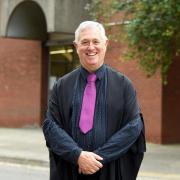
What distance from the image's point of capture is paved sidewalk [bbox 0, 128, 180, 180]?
42.4 ft

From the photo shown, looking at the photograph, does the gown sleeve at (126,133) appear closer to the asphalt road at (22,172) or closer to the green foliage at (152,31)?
the asphalt road at (22,172)

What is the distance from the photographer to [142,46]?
48.4 feet

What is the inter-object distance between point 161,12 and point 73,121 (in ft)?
34.2

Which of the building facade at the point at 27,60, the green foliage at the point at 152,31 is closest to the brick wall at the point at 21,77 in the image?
the building facade at the point at 27,60

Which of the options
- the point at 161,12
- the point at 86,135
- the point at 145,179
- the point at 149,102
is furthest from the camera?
the point at 149,102

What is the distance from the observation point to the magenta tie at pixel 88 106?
3832mm

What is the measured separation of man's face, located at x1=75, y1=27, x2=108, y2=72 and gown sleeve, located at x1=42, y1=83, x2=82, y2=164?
0.29 metres

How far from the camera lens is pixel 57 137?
3803mm

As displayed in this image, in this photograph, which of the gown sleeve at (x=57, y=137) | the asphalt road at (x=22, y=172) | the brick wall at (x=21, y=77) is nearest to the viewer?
the gown sleeve at (x=57, y=137)

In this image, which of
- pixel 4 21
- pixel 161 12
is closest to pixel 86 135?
pixel 161 12

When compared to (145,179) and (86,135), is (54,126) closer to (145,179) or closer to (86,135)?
(86,135)

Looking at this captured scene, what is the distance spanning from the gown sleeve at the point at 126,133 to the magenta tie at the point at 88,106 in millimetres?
163

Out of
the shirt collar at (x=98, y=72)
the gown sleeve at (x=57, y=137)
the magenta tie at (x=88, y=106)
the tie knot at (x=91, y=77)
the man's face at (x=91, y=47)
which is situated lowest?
the gown sleeve at (x=57, y=137)

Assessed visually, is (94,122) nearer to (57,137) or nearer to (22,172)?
(57,137)
